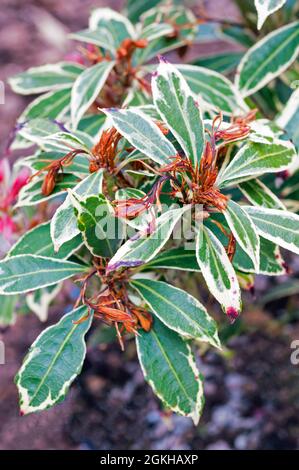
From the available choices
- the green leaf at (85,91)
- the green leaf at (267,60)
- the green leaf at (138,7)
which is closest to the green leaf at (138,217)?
the green leaf at (85,91)

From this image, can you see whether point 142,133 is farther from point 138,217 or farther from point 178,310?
point 178,310

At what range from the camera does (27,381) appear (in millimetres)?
899

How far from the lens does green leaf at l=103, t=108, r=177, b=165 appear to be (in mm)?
873

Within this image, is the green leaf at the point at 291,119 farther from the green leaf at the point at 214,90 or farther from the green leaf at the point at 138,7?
the green leaf at the point at 138,7

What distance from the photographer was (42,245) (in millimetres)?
1012

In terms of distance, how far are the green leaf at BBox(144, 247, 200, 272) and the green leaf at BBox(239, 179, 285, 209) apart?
129 mm

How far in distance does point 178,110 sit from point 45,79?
482 millimetres

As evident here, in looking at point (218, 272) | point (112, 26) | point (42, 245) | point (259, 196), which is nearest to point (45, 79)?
point (112, 26)

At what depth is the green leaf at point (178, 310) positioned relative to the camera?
0.89 meters

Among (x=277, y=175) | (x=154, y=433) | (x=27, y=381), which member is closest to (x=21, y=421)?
(x=154, y=433)

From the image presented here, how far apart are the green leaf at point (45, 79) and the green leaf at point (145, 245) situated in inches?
21.8

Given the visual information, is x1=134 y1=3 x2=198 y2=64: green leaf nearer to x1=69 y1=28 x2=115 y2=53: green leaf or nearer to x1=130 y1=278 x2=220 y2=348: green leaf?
x1=69 y1=28 x2=115 y2=53: green leaf

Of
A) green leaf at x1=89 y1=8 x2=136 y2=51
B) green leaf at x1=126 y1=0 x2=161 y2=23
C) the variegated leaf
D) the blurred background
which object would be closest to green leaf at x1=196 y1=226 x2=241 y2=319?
the variegated leaf
